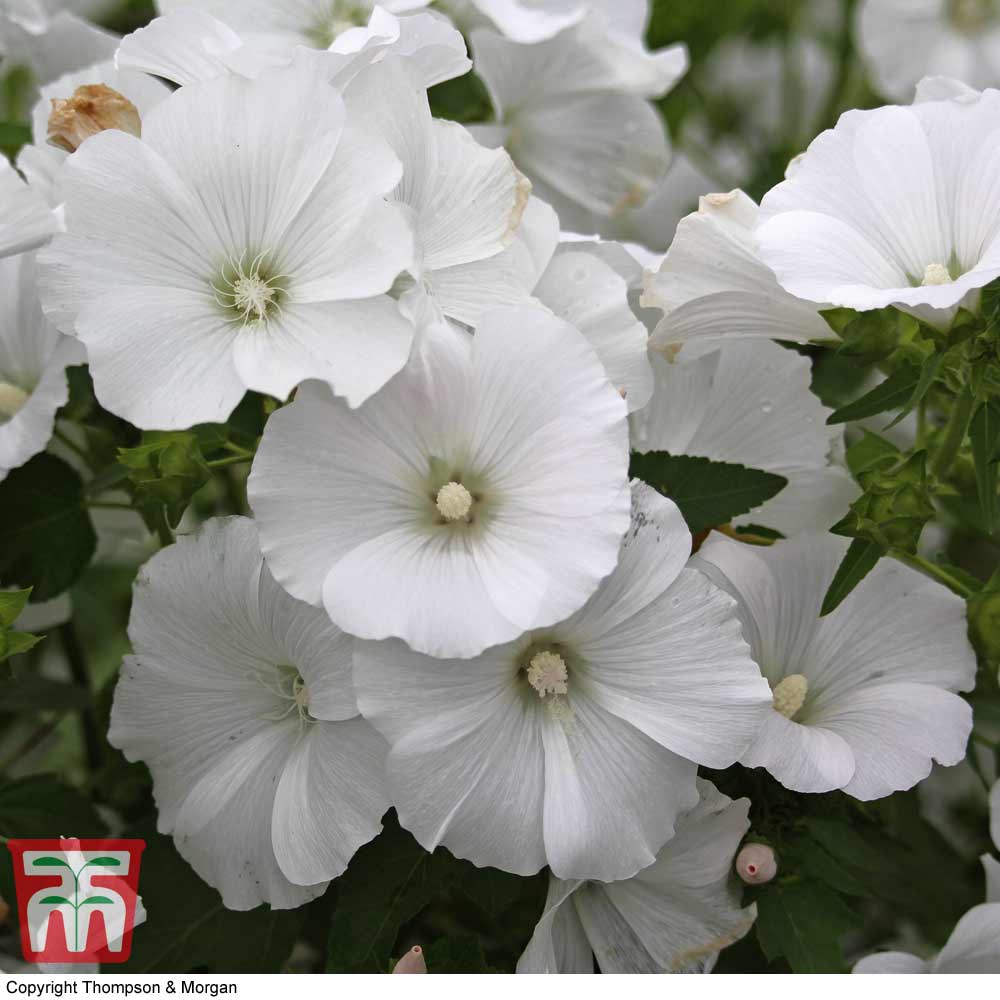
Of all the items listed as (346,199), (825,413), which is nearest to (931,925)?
(825,413)

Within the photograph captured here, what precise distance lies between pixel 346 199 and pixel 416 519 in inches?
6.0

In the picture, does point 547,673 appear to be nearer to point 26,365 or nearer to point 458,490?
point 458,490

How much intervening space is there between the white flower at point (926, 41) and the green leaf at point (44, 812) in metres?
0.89

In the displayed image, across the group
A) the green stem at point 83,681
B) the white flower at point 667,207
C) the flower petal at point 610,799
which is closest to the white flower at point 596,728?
the flower petal at point 610,799

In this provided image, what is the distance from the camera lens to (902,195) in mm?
631

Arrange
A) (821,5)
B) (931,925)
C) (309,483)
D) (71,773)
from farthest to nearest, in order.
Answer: (821,5)
(71,773)
(931,925)
(309,483)

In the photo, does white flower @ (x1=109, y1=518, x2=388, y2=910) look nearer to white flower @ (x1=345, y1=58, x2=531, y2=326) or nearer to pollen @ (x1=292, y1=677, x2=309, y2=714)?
pollen @ (x1=292, y1=677, x2=309, y2=714)

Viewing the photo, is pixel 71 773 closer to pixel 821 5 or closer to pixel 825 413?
pixel 825 413

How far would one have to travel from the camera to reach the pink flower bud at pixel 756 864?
646 millimetres

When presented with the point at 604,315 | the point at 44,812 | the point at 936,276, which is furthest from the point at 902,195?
the point at 44,812

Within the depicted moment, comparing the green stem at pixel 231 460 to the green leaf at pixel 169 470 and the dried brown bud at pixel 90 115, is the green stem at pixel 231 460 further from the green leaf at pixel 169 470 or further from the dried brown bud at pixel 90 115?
the dried brown bud at pixel 90 115

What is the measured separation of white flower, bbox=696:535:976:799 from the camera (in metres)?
0.64

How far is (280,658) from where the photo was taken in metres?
0.66

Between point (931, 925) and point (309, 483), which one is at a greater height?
point (309, 483)
